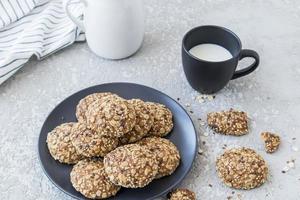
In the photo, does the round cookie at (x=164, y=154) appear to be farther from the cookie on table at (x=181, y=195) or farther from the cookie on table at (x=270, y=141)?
the cookie on table at (x=270, y=141)

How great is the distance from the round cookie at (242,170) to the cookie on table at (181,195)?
78mm

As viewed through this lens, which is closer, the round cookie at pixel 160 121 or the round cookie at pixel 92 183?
the round cookie at pixel 92 183

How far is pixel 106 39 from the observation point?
1.23 meters

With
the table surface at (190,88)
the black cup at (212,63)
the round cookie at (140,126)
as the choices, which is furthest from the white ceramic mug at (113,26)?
the round cookie at (140,126)

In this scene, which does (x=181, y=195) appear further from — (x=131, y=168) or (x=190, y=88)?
(x=190, y=88)

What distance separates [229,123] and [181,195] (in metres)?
0.22

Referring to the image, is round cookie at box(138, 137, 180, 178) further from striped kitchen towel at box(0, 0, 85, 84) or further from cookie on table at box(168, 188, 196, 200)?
striped kitchen towel at box(0, 0, 85, 84)

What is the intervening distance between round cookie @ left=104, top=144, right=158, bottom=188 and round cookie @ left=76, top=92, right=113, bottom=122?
0.15 metres

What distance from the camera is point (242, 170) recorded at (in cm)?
100

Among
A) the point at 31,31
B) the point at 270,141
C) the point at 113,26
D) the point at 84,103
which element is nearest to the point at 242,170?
the point at 270,141

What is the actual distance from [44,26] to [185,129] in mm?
498

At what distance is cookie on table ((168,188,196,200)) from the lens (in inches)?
38.3

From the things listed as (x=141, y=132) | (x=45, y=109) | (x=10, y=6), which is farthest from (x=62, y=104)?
(x=10, y=6)

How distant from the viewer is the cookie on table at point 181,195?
973mm
